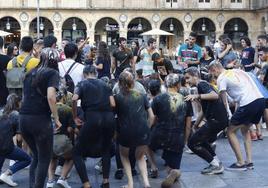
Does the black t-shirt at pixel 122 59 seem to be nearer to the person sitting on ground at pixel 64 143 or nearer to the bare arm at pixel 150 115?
the person sitting on ground at pixel 64 143

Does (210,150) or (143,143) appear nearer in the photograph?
(143,143)

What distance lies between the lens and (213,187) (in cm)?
713

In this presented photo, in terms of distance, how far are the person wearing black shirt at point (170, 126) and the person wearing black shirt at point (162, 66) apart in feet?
13.2

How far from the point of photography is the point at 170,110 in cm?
704

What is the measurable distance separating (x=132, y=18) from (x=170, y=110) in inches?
1424

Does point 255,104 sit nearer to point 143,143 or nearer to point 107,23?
point 143,143

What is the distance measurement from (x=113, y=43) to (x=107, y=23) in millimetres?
1677

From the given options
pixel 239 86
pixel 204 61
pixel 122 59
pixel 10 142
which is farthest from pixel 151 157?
pixel 204 61

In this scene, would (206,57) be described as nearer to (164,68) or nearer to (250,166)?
(164,68)

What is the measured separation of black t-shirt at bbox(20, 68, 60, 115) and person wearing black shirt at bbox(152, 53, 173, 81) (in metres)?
5.11

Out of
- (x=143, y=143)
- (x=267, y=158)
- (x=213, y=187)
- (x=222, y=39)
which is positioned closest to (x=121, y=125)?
(x=143, y=143)

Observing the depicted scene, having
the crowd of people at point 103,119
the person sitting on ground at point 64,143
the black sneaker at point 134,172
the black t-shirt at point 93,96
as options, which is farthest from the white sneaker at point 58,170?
the black t-shirt at point 93,96

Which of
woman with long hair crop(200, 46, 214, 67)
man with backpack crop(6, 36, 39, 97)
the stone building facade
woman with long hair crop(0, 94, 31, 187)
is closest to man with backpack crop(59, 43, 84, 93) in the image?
man with backpack crop(6, 36, 39, 97)

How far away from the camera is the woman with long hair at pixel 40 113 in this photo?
6.23 metres
